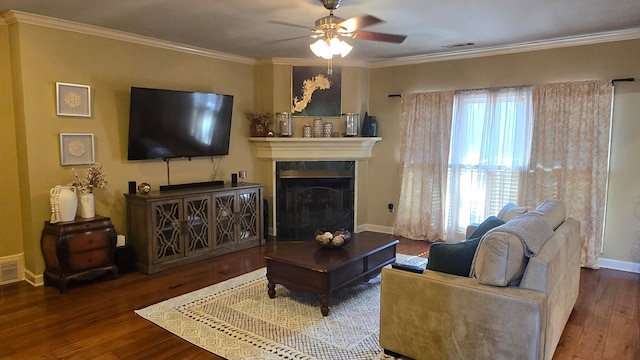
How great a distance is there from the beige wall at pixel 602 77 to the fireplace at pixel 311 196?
49.9 inches

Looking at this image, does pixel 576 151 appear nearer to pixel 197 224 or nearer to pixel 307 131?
pixel 307 131

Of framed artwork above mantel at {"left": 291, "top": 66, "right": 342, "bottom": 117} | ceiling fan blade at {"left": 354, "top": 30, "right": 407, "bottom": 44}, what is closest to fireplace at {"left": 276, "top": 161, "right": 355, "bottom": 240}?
framed artwork above mantel at {"left": 291, "top": 66, "right": 342, "bottom": 117}

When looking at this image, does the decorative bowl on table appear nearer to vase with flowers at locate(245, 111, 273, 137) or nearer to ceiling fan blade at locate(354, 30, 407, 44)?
ceiling fan blade at locate(354, 30, 407, 44)

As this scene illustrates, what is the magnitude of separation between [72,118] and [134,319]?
2354 millimetres

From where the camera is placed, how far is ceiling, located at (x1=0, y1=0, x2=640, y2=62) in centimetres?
373

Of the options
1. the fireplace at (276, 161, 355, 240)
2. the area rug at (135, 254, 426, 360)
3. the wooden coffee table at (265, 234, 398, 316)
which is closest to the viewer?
the area rug at (135, 254, 426, 360)

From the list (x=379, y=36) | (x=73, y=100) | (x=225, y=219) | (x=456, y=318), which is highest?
(x=379, y=36)

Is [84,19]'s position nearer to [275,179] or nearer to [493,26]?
[275,179]

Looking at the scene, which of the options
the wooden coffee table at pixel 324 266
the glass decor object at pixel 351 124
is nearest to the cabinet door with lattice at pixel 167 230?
the wooden coffee table at pixel 324 266

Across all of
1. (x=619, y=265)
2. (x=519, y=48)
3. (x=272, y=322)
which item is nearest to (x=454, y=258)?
(x=272, y=322)

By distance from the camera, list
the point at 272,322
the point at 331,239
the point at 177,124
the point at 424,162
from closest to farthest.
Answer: the point at 272,322 → the point at 331,239 → the point at 177,124 → the point at 424,162

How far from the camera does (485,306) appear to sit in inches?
98.0

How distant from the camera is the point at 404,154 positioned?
638cm

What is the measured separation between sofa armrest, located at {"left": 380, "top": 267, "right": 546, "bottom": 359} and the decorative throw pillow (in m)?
0.08
